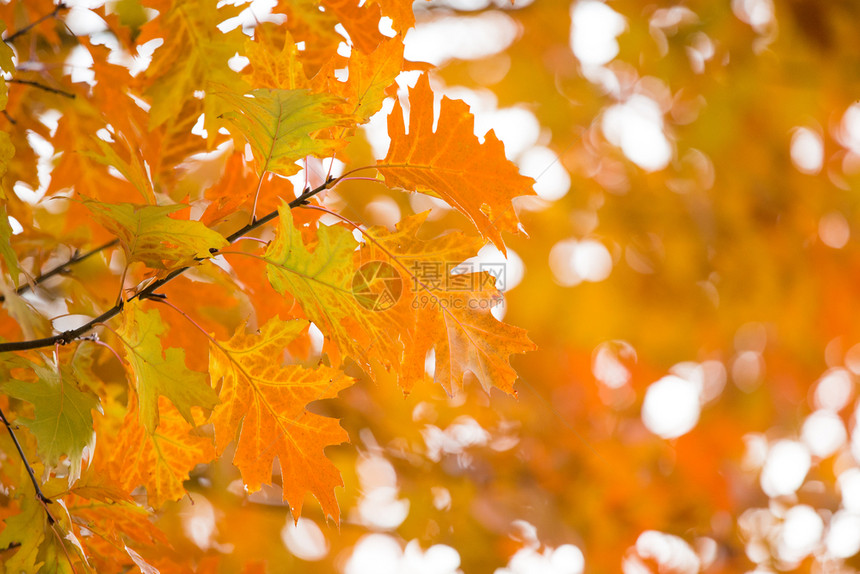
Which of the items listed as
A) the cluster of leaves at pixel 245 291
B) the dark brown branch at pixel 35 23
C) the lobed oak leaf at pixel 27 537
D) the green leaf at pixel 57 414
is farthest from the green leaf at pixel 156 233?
the dark brown branch at pixel 35 23

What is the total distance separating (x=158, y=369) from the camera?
0.51m

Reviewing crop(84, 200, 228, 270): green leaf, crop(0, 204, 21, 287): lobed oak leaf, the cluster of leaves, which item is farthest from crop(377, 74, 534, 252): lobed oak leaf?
crop(0, 204, 21, 287): lobed oak leaf

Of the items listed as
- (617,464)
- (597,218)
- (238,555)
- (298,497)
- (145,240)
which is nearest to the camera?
(145,240)

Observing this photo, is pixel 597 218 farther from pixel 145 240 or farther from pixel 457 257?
pixel 145 240

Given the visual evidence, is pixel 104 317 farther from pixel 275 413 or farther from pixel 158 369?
pixel 275 413

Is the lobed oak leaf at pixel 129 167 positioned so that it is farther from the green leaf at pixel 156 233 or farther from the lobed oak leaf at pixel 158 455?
the lobed oak leaf at pixel 158 455

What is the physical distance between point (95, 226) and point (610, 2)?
1.51m

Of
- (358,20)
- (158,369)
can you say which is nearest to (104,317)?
(158,369)

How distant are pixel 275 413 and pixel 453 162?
0.28m

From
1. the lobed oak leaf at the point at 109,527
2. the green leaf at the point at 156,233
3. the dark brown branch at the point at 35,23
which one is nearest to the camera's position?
the green leaf at the point at 156,233

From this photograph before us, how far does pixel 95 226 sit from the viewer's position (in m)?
0.92

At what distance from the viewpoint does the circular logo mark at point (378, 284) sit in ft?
1.73

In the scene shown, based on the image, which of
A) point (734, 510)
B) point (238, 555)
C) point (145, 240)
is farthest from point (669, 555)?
point (145, 240)

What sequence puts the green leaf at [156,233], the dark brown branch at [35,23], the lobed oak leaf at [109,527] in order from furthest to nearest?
1. the dark brown branch at [35,23]
2. the lobed oak leaf at [109,527]
3. the green leaf at [156,233]
